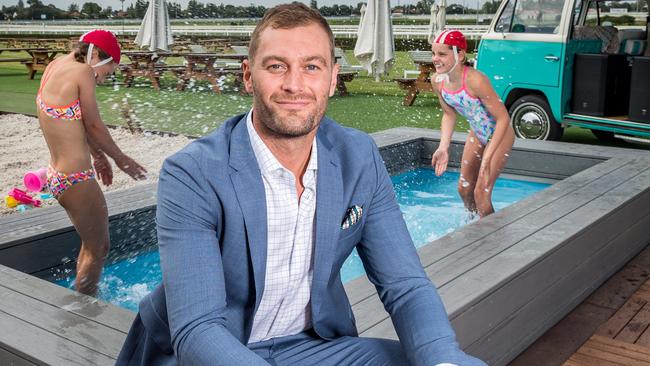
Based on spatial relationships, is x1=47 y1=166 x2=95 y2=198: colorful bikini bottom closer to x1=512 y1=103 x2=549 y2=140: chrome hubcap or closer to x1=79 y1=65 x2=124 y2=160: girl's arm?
x1=79 y1=65 x2=124 y2=160: girl's arm

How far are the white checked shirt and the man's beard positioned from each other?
6 centimetres

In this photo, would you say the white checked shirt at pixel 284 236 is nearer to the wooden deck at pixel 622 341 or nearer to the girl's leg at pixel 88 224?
the wooden deck at pixel 622 341

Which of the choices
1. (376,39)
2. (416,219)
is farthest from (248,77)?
(376,39)

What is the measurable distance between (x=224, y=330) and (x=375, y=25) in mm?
11988

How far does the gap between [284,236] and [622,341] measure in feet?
7.63

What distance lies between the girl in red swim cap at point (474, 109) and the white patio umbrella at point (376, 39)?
26.2 feet

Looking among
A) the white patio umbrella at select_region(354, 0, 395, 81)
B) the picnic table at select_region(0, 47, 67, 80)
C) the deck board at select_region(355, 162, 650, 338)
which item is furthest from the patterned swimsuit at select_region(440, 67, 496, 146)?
the picnic table at select_region(0, 47, 67, 80)

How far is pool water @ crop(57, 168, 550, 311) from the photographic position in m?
4.57

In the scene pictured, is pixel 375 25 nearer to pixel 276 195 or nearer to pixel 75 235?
pixel 75 235

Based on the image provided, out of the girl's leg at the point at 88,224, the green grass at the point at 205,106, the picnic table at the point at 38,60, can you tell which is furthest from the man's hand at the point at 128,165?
the picnic table at the point at 38,60

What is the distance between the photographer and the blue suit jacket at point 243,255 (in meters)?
1.56

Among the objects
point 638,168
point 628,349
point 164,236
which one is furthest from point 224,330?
point 638,168

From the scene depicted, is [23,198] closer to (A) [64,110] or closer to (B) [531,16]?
(A) [64,110]

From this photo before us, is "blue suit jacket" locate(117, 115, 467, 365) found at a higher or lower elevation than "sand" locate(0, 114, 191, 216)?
higher
